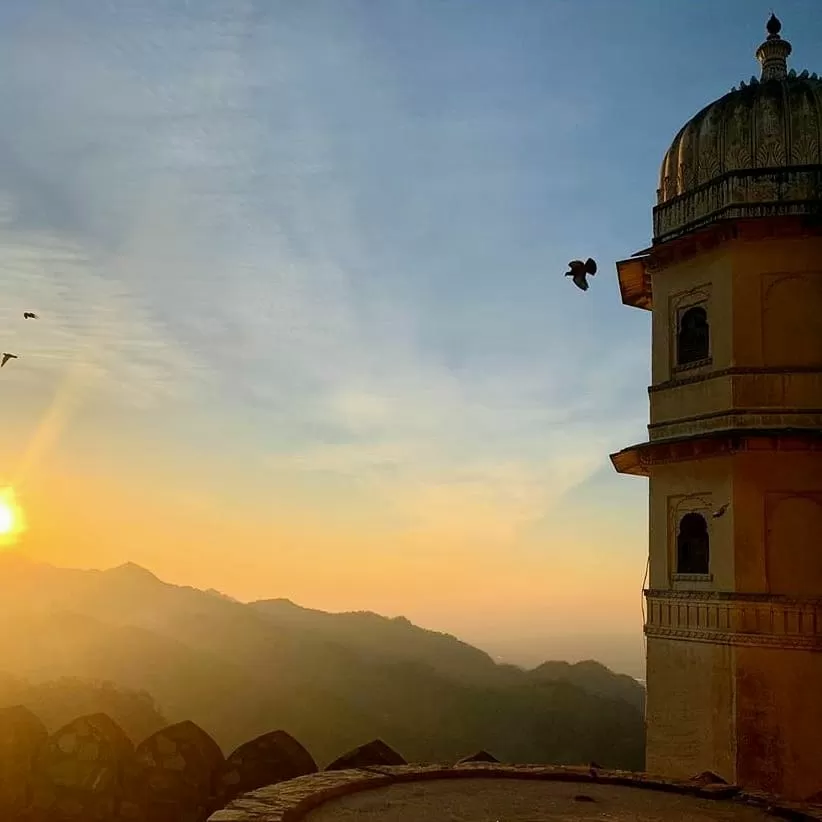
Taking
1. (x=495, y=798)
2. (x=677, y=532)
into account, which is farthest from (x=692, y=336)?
(x=495, y=798)

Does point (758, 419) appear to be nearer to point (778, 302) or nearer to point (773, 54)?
point (778, 302)

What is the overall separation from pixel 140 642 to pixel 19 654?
12.0m

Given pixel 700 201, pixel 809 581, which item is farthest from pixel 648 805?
pixel 700 201

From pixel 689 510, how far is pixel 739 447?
1.61 meters

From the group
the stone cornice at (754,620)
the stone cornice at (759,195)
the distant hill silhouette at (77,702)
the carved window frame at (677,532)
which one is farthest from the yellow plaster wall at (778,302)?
the distant hill silhouette at (77,702)

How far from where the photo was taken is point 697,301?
16094 millimetres

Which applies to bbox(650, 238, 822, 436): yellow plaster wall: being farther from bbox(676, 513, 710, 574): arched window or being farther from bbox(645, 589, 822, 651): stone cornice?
bbox(645, 589, 822, 651): stone cornice

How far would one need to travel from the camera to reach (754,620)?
554 inches

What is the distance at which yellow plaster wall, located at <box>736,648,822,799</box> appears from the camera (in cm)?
1357

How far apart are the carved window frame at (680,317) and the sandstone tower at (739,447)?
29 millimetres

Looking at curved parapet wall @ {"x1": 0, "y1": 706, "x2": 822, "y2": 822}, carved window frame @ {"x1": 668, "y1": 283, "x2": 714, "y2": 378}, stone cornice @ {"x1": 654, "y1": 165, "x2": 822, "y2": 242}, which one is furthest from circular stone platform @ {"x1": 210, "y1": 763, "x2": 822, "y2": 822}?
stone cornice @ {"x1": 654, "y1": 165, "x2": 822, "y2": 242}

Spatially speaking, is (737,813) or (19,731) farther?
(19,731)

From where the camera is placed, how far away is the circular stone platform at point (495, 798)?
7.62 meters

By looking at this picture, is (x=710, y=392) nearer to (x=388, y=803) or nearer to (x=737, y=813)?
(x=737, y=813)
